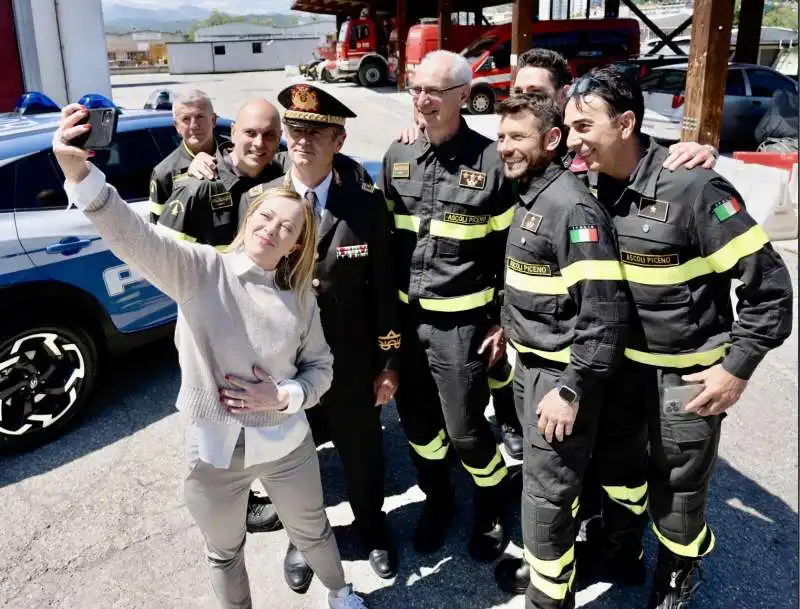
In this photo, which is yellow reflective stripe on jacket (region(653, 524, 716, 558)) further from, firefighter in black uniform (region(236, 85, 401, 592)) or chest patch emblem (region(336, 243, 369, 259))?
chest patch emblem (region(336, 243, 369, 259))

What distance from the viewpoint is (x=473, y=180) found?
2586 mm

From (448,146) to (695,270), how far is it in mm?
1072

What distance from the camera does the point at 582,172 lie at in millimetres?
2471

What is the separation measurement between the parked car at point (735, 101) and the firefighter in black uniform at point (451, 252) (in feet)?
31.1

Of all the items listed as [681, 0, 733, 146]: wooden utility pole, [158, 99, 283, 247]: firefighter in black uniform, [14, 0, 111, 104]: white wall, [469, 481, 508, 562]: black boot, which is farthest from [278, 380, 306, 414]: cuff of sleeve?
[14, 0, 111, 104]: white wall

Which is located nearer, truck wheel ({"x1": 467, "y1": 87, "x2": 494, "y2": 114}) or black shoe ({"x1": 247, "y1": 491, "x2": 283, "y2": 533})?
black shoe ({"x1": 247, "y1": 491, "x2": 283, "y2": 533})

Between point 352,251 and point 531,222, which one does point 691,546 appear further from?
point 352,251

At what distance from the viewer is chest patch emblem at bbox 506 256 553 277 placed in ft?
7.14

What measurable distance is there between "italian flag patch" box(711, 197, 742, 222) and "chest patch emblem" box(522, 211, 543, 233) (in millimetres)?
520

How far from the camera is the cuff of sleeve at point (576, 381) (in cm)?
208

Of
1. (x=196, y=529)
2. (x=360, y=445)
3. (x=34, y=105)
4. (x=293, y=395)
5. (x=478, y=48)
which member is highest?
(x=478, y=48)

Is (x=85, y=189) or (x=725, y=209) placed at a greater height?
(x=85, y=189)

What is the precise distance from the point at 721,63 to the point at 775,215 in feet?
6.23

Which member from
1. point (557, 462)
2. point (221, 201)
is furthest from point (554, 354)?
point (221, 201)
